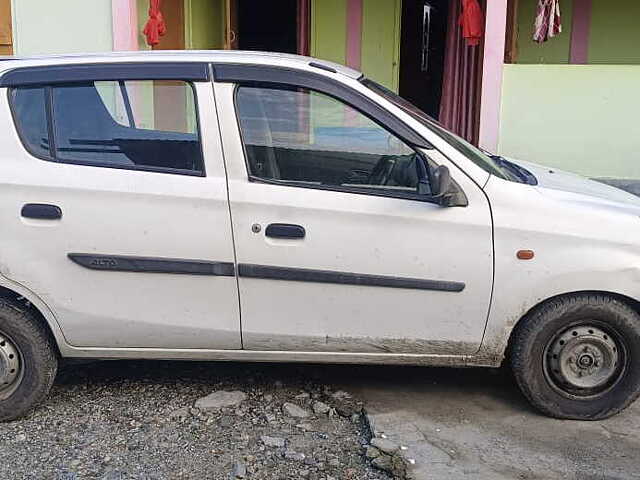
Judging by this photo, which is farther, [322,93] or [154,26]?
[154,26]

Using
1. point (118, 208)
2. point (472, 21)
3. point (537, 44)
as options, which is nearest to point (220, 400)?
point (118, 208)

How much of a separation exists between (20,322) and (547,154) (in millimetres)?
5597

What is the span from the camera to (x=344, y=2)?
30.4 ft

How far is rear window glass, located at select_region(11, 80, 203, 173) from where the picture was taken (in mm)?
3533

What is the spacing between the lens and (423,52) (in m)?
10.6

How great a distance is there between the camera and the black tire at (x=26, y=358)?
11.7 feet

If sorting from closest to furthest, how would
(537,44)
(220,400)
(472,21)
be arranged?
(220,400) < (472,21) < (537,44)

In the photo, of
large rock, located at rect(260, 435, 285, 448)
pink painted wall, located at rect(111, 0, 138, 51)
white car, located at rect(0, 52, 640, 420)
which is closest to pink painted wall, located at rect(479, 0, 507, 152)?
pink painted wall, located at rect(111, 0, 138, 51)

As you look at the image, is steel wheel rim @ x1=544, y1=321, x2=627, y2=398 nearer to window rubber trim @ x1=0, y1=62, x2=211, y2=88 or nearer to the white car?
the white car

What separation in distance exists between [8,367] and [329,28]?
678 cm

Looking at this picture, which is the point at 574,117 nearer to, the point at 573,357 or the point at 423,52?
the point at 423,52

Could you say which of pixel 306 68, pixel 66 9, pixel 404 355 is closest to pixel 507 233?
pixel 404 355

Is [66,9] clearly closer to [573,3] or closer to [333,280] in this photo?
[333,280]

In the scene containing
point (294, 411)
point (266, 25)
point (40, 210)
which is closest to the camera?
point (40, 210)
